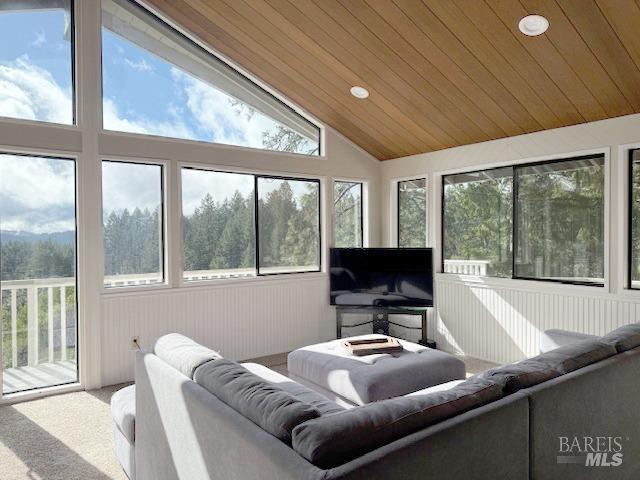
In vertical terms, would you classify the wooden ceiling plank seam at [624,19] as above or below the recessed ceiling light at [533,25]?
below

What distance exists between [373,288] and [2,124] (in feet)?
12.7

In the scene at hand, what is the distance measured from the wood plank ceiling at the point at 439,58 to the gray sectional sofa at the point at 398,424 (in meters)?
2.01

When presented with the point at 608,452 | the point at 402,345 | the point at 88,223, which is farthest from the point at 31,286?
the point at 608,452

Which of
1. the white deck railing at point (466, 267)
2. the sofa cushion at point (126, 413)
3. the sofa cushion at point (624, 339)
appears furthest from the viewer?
the white deck railing at point (466, 267)

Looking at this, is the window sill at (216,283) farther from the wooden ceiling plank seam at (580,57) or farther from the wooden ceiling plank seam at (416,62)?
the wooden ceiling plank seam at (580,57)

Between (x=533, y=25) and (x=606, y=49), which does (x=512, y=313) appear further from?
(x=533, y=25)

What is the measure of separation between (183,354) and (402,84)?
326 centimetres

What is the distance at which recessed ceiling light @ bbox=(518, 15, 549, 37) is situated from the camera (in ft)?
10.3

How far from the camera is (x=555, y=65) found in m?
3.56

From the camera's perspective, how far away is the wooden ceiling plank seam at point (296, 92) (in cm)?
440

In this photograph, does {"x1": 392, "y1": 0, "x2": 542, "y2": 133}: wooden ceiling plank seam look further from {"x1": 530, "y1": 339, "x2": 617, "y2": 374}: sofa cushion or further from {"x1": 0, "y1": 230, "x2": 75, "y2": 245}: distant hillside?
{"x1": 0, "y1": 230, "x2": 75, "y2": 245}: distant hillside

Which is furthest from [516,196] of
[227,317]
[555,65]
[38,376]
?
[38,376]

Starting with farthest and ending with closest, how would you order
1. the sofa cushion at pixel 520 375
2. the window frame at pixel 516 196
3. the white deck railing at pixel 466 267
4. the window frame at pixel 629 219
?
the white deck railing at pixel 466 267
the window frame at pixel 516 196
the window frame at pixel 629 219
the sofa cushion at pixel 520 375

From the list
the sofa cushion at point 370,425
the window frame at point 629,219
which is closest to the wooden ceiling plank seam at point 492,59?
the window frame at point 629,219
